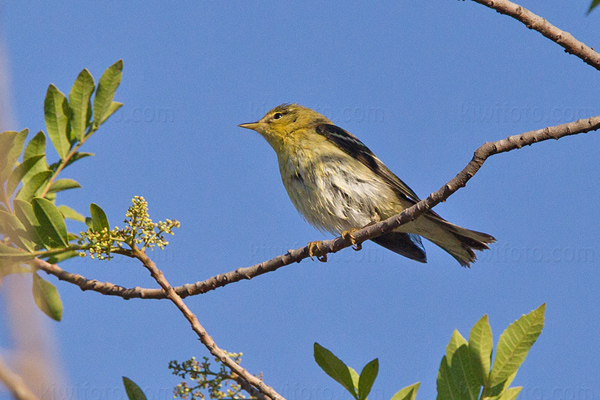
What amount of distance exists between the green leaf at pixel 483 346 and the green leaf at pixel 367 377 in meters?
0.40

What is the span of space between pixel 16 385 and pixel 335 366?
75.4 inches

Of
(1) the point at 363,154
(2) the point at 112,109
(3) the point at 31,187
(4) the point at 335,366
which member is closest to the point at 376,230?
(4) the point at 335,366

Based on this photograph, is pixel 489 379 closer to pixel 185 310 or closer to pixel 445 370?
pixel 445 370

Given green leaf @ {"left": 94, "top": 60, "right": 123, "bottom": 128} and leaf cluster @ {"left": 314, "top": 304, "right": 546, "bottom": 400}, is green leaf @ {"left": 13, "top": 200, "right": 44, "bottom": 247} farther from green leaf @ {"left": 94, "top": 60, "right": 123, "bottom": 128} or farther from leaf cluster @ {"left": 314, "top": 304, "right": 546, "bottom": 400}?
leaf cluster @ {"left": 314, "top": 304, "right": 546, "bottom": 400}

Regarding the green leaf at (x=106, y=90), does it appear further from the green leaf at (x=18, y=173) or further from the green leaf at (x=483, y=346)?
the green leaf at (x=483, y=346)

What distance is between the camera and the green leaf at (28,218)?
308cm

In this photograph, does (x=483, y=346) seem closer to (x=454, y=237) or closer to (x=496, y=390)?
(x=496, y=390)

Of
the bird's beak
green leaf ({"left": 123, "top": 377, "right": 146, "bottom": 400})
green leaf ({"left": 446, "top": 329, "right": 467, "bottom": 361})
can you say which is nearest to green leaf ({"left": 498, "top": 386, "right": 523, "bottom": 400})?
green leaf ({"left": 446, "top": 329, "right": 467, "bottom": 361})

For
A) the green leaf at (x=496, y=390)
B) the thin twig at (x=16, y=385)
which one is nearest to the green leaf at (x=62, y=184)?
the green leaf at (x=496, y=390)

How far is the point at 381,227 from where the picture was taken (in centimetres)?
380

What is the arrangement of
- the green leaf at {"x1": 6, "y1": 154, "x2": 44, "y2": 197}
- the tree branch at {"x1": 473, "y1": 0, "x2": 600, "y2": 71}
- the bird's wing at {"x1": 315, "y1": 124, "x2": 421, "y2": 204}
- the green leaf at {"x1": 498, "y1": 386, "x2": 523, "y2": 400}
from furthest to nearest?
1. the bird's wing at {"x1": 315, "y1": 124, "x2": 421, "y2": 204}
2. the green leaf at {"x1": 6, "y1": 154, "x2": 44, "y2": 197}
3. the tree branch at {"x1": 473, "y1": 0, "x2": 600, "y2": 71}
4. the green leaf at {"x1": 498, "y1": 386, "x2": 523, "y2": 400}

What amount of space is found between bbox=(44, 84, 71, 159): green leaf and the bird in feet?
8.16

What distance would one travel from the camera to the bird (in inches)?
226

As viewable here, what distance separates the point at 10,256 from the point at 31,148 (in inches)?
32.6
